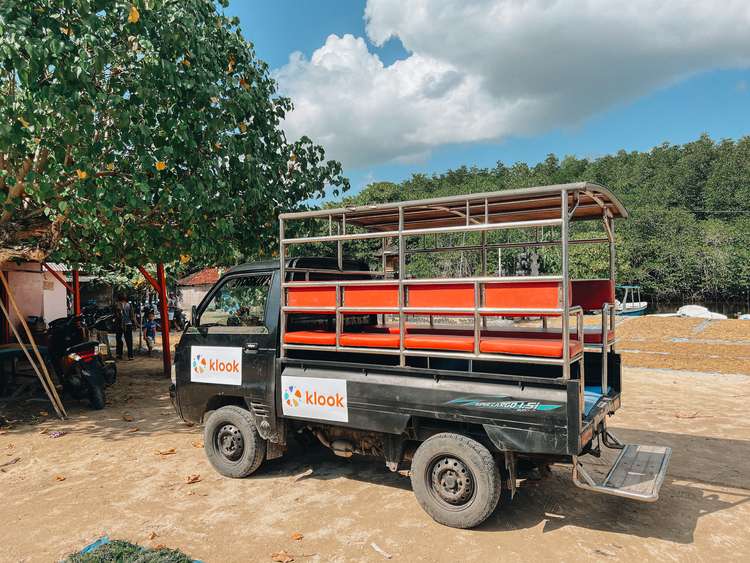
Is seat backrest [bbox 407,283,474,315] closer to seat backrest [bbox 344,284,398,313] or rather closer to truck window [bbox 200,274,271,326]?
seat backrest [bbox 344,284,398,313]

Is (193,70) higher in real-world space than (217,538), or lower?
higher

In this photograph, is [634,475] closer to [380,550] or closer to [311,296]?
[380,550]

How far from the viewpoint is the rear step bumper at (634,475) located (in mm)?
3990

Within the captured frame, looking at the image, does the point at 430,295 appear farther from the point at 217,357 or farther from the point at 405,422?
the point at 217,357

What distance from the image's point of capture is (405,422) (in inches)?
177

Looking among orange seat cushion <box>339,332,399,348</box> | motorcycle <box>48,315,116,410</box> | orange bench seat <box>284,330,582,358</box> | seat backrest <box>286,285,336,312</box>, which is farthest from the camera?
motorcycle <box>48,315,116,410</box>

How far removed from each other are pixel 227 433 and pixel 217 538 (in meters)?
1.49

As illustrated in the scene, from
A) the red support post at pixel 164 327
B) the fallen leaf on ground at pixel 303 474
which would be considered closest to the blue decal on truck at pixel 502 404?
the fallen leaf on ground at pixel 303 474

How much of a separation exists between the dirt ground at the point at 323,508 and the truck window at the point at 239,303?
1682mm

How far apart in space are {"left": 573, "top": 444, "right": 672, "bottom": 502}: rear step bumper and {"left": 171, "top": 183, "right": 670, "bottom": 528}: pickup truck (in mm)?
17

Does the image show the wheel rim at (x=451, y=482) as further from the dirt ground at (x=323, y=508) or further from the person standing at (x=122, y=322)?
the person standing at (x=122, y=322)

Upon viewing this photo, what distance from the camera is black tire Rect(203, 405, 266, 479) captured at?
543 centimetres

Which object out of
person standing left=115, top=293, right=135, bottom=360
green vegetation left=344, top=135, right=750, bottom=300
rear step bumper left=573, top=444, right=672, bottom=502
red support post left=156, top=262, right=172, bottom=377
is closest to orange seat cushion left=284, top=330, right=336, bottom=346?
rear step bumper left=573, top=444, right=672, bottom=502

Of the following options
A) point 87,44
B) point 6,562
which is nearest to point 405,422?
point 6,562
